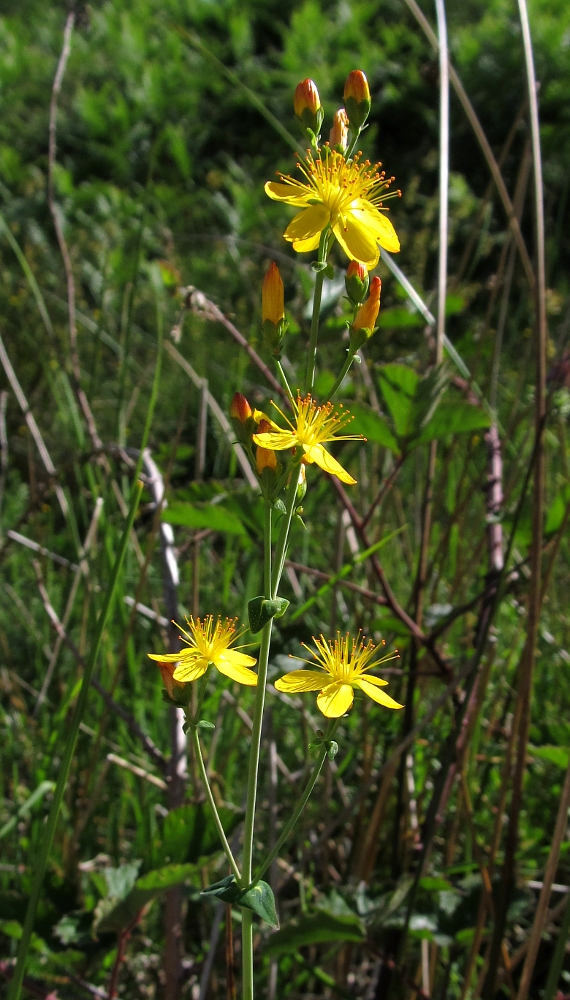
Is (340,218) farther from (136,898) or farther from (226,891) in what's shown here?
(136,898)

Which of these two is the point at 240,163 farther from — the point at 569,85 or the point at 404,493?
the point at 404,493

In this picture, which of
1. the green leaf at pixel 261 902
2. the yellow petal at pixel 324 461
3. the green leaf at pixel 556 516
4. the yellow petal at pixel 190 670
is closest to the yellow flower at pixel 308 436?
the yellow petal at pixel 324 461

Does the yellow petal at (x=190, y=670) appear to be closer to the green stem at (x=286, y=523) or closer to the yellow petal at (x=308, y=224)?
the green stem at (x=286, y=523)

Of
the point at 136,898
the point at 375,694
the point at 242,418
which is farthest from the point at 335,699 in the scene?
the point at 136,898

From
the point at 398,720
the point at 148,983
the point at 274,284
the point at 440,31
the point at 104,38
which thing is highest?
the point at 104,38

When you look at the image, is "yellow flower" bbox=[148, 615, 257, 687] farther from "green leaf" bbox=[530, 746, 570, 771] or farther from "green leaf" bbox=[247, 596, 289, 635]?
"green leaf" bbox=[530, 746, 570, 771]

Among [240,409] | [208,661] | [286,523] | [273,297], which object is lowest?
[208,661]

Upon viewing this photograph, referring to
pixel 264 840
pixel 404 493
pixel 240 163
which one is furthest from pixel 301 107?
pixel 240 163
